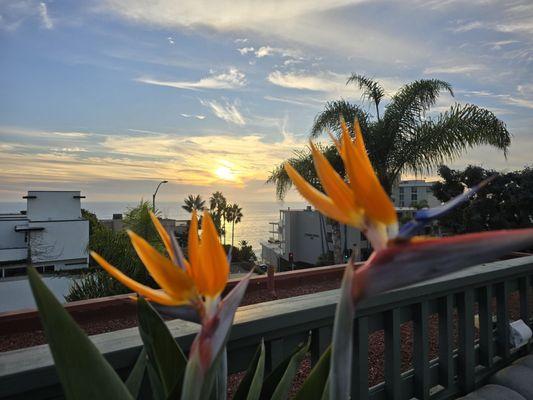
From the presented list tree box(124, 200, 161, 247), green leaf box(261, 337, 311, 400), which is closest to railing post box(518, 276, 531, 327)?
green leaf box(261, 337, 311, 400)

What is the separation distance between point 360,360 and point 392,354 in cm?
21

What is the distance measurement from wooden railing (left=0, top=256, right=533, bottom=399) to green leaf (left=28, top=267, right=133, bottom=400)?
32 centimetres

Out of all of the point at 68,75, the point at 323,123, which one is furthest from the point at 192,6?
the point at 323,123

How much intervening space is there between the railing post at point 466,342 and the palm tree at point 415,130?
7506 mm

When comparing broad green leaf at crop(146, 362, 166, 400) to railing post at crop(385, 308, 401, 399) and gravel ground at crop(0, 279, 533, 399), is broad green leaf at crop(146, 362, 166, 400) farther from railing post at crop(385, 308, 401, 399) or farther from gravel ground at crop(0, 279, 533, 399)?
gravel ground at crop(0, 279, 533, 399)

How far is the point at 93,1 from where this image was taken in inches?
118

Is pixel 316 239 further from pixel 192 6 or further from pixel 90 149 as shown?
pixel 192 6

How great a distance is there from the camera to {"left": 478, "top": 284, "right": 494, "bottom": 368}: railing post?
74.2 inches

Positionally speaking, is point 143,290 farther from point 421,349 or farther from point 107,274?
point 107,274

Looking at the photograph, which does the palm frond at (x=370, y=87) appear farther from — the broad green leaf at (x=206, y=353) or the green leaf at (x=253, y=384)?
the broad green leaf at (x=206, y=353)

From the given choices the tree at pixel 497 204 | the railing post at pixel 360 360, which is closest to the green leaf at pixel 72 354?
the railing post at pixel 360 360

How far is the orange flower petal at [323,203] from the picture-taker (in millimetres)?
446

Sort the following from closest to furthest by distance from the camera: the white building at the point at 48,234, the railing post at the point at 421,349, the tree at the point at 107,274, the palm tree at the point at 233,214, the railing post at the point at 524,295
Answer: the railing post at the point at 421,349 < the railing post at the point at 524,295 < the tree at the point at 107,274 < the white building at the point at 48,234 < the palm tree at the point at 233,214

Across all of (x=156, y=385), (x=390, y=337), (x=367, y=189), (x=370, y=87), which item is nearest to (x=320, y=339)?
(x=390, y=337)
